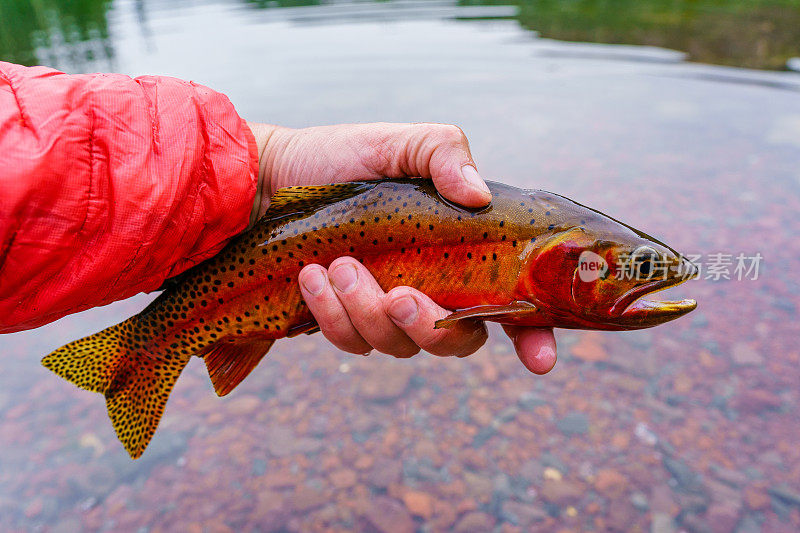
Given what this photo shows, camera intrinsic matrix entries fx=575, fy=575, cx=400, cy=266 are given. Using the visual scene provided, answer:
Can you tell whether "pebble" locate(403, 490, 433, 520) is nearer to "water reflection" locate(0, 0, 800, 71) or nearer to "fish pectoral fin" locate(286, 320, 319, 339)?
"fish pectoral fin" locate(286, 320, 319, 339)

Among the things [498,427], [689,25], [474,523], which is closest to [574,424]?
[498,427]

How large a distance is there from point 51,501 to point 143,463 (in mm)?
722

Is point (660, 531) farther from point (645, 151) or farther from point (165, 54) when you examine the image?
point (165, 54)

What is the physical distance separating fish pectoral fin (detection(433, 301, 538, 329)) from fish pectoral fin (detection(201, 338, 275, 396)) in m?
1.04

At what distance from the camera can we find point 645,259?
7.21 ft

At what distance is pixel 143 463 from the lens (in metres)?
4.97

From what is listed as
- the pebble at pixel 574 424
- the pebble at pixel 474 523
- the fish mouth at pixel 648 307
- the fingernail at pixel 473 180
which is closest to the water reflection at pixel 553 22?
the pebble at pixel 574 424

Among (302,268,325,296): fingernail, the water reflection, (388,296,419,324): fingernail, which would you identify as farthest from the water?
the water reflection

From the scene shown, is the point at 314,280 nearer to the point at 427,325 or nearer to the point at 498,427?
the point at 427,325

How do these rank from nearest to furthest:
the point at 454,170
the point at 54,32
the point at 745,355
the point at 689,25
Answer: the point at 454,170
the point at 745,355
the point at 689,25
the point at 54,32

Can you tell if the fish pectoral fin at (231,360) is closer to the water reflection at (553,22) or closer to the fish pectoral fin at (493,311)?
the fish pectoral fin at (493,311)

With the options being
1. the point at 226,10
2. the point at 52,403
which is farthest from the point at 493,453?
the point at 226,10

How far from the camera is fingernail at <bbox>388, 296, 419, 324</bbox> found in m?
2.52

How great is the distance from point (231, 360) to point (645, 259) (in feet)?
6.53
